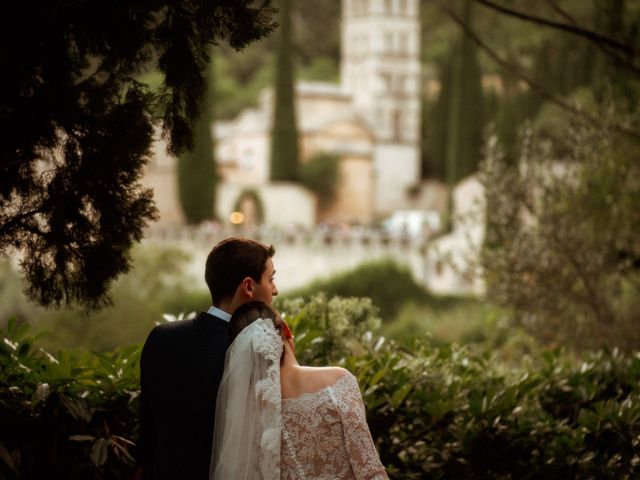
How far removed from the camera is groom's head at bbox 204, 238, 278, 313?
340 cm

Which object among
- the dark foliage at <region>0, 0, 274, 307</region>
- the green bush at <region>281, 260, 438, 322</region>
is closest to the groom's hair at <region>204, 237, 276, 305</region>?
the dark foliage at <region>0, 0, 274, 307</region>

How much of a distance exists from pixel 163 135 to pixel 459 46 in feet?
143

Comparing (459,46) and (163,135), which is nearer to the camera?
(163,135)

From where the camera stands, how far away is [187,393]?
136 inches

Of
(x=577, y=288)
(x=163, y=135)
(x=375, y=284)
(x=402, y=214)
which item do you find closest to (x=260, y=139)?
(x=402, y=214)

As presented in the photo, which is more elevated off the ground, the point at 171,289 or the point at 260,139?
the point at 260,139

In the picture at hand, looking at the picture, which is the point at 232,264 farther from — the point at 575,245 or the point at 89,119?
the point at 575,245

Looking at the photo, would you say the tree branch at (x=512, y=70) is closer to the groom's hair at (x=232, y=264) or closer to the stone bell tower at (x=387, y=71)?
the groom's hair at (x=232, y=264)

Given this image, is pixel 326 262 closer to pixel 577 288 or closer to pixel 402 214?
pixel 402 214

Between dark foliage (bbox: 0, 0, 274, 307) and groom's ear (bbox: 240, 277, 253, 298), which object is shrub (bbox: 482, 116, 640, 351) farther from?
groom's ear (bbox: 240, 277, 253, 298)

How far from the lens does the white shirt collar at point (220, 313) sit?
3.46 metres

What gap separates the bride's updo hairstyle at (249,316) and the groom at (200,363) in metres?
0.05

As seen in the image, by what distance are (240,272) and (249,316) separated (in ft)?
0.45

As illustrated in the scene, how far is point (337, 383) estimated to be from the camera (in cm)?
326
